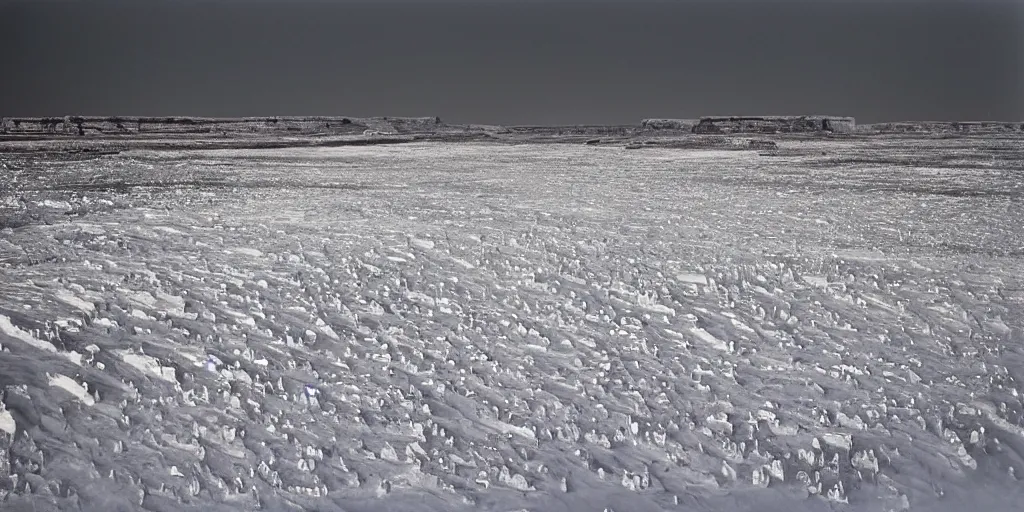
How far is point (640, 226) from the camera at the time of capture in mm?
4875

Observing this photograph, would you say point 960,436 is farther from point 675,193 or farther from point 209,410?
point 675,193

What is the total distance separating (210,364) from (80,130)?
3104cm

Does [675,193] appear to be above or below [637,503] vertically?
above

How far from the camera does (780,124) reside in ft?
123

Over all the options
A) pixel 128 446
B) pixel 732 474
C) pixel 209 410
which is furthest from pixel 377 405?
pixel 732 474

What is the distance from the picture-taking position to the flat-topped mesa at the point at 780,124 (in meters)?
35.7

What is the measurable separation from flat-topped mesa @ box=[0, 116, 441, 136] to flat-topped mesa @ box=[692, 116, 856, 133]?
14.1m

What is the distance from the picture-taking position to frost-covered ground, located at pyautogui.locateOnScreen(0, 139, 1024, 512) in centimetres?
187

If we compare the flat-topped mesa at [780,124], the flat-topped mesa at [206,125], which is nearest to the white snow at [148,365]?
the flat-topped mesa at [206,125]

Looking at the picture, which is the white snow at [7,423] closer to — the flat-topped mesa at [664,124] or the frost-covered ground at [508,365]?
the frost-covered ground at [508,365]

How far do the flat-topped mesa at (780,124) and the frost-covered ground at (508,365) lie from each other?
3270 centimetres

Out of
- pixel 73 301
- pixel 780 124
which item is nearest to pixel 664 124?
pixel 780 124

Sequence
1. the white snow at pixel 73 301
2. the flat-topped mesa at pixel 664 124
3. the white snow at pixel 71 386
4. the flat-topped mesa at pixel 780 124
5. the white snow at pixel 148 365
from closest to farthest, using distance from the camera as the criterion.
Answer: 1. the white snow at pixel 71 386
2. the white snow at pixel 148 365
3. the white snow at pixel 73 301
4. the flat-topped mesa at pixel 780 124
5. the flat-topped mesa at pixel 664 124

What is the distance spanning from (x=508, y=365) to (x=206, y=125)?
35.6 metres
